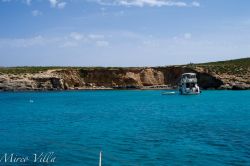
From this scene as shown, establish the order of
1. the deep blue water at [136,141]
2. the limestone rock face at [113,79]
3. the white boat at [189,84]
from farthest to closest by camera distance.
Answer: the limestone rock face at [113,79] < the white boat at [189,84] < the deep blue water at [136,141]

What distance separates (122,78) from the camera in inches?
4700

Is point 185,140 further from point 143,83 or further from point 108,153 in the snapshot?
point 143,83

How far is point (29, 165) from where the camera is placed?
810 inches

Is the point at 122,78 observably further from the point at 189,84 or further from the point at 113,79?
the point at 189,84

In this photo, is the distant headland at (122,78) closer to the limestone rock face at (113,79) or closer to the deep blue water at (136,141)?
the limestone rock face at (113,79)

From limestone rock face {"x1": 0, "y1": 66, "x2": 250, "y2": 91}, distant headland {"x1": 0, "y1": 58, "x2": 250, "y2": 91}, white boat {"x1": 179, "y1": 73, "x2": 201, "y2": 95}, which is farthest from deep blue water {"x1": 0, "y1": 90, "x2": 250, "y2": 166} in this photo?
distant headland {"x1": 0, "y1": 58, "x2": 250, "y2": 91}

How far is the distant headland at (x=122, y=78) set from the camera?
10975 centimetres

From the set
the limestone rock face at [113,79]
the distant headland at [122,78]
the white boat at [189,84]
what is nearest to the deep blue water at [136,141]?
the white boat at [189,84]

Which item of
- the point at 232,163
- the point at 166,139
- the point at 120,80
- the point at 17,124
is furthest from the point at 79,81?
the point at 232,163

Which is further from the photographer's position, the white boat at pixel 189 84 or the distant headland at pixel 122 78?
the distant headland at pixel 122 78

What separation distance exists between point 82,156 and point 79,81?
96.5m

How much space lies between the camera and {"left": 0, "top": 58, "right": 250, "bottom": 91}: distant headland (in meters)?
110

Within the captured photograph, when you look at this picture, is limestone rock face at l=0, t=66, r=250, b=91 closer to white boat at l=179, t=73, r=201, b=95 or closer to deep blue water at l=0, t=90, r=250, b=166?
white boat at l=179, t=73, r=201, b=95

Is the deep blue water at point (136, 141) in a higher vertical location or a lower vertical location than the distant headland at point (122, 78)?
lower
